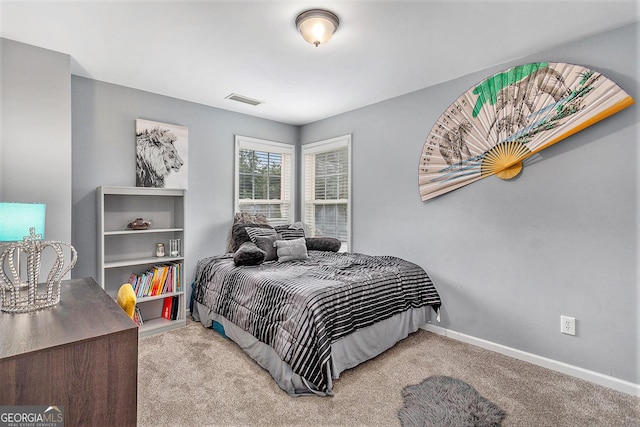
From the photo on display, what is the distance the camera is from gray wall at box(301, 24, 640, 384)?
2.21 metres

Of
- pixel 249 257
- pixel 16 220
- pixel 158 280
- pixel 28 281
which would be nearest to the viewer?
pixel 28 281

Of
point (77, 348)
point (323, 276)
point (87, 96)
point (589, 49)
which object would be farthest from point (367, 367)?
point (87, 96)

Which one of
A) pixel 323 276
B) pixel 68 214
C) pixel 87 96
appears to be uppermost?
pixel 87 96

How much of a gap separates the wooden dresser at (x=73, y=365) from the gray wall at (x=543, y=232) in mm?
2767

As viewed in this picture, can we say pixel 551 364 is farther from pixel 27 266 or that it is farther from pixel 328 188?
pixel 27 266

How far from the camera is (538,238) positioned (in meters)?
2.58

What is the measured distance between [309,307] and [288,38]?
1953 mm

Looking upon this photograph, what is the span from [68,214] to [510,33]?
3.72 m

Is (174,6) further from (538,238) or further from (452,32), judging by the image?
(538,238)

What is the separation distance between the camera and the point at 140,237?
132 inches

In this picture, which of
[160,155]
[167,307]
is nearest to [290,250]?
[167,307]


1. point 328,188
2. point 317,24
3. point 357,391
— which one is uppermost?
point 317,24

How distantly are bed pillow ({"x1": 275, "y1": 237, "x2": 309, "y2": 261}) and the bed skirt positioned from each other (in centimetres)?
85

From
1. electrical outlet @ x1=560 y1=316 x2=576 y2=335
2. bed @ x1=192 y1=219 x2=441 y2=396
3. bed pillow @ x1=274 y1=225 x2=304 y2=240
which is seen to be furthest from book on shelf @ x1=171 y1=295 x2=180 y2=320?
electrical outlet @ x1=560 y1=316 x2=576 y2=335
